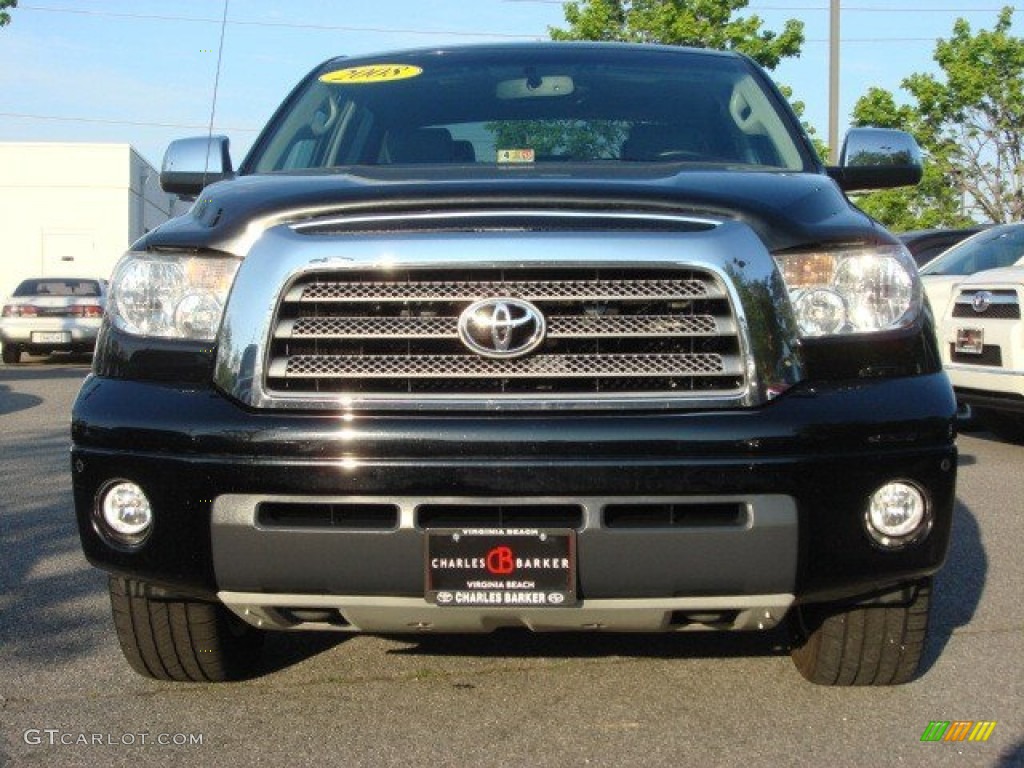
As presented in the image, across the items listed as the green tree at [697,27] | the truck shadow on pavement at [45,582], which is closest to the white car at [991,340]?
the truck shadow on pavement at [45,582]

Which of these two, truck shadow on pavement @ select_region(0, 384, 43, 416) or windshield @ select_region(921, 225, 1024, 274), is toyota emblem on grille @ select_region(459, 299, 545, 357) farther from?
truck shadow on pavement @ select_region(0, 384, 43, 416)

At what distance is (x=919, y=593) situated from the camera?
379cm

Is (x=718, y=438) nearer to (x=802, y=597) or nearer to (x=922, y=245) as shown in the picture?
(x=802, y=597)

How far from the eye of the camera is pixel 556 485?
3.28m

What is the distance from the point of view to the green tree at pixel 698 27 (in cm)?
3344

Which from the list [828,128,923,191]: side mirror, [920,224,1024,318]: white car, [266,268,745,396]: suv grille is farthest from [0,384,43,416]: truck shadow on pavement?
[266,268,745,396]: suv grille

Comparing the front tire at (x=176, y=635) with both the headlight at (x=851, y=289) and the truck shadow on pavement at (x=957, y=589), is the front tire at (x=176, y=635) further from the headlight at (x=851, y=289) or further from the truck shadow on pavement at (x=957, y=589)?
the truck shadow on pavement at (x=957, y=589)

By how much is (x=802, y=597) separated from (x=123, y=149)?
4090 cm

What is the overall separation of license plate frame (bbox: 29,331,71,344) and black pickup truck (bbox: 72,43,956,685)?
66.1 ft

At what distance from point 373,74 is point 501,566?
253 centimetres

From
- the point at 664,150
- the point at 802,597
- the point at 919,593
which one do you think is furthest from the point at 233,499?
the point at 664,150

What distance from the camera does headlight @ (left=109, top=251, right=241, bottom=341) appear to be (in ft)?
11.7

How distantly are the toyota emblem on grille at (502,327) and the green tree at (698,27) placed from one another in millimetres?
30687

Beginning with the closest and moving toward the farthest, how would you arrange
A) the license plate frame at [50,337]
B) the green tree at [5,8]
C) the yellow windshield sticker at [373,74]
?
the yellow windshield sticker at [373,74]
the license plate frame at [50,337]
the green tree at [5,8]
